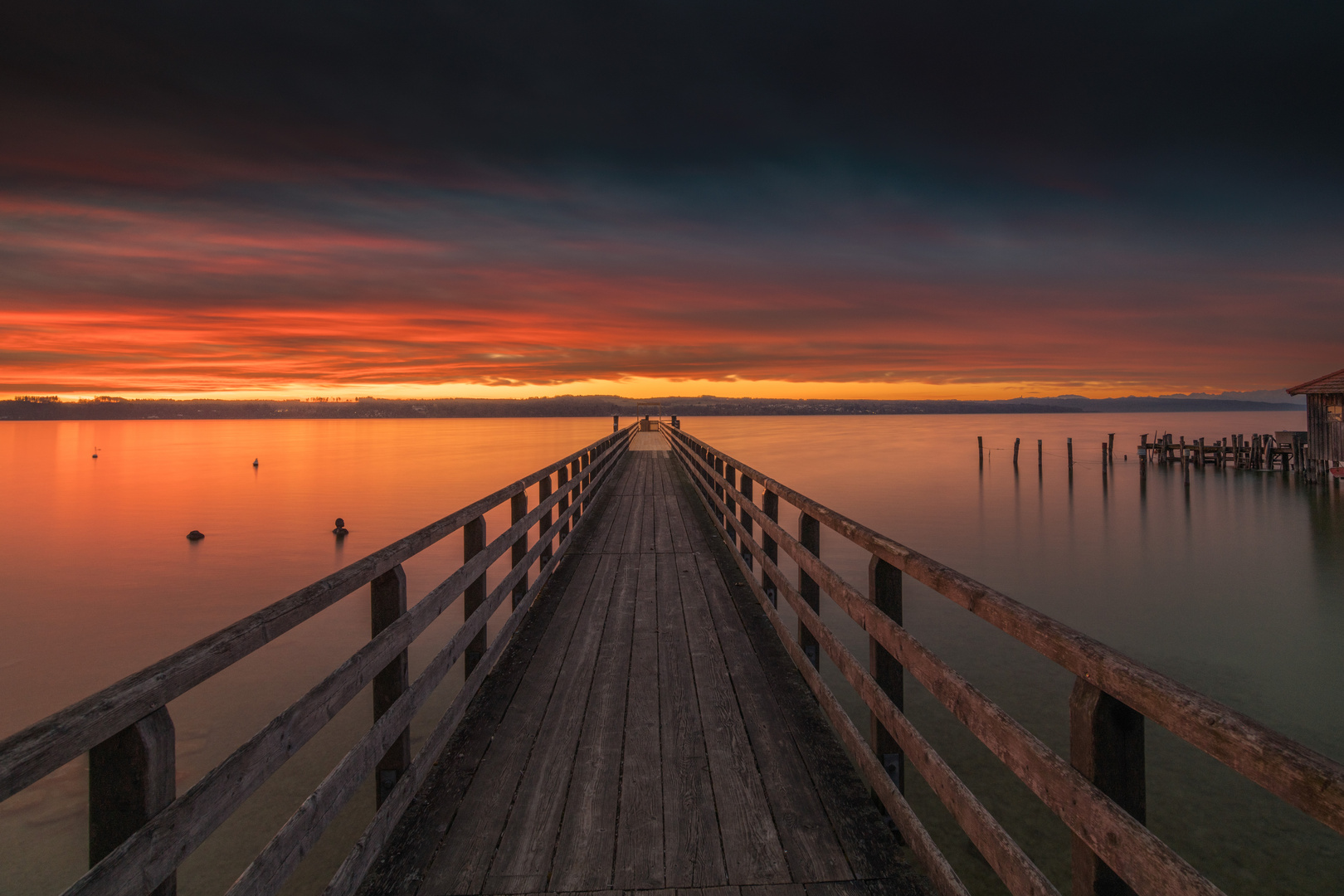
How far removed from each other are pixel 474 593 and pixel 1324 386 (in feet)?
99.0

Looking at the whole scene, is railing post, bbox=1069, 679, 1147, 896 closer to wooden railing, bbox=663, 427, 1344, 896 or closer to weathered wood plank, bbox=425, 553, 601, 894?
wooden railing, bbox=663, 427, 1344, 896

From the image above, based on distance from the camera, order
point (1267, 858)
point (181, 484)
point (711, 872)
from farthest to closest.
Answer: point (181, 484) < point (1267, 858) < point (711, 872)

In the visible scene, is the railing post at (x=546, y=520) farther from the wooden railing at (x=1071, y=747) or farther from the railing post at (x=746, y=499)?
the wooden railing at (x=1071, y=747)

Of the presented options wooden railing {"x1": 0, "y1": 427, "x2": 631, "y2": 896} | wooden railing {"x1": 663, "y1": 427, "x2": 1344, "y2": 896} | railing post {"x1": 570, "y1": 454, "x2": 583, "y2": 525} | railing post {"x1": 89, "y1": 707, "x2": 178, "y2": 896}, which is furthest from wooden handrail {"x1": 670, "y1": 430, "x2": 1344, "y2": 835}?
railing post {"x1": 570, "y1": 454, "x2": 583, "y2": 525}

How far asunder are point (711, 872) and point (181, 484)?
42611 millimetres

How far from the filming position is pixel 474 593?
425 centimetres

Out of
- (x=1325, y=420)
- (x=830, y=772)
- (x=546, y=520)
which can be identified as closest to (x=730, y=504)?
(x=546, y=520)

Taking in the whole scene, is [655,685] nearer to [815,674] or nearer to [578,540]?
[815,674]

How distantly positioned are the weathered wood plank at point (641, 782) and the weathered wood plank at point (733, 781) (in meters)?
0.27

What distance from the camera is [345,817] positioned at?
5.27 metres

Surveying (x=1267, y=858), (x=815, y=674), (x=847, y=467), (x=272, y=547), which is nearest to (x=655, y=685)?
(x=815, y=674)

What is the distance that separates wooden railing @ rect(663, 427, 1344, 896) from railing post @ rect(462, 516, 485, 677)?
214 centimetres

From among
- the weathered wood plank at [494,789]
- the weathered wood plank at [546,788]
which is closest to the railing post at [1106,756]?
the weathered wood plank at [546,788]

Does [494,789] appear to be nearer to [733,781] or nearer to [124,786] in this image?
[733,781]
